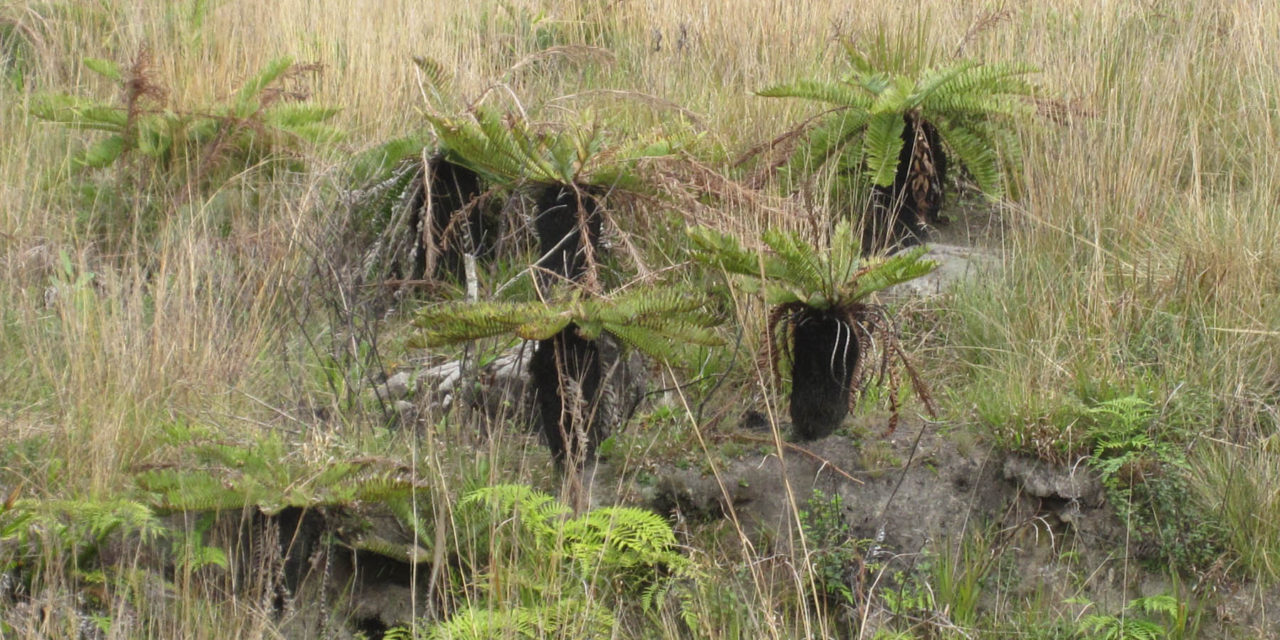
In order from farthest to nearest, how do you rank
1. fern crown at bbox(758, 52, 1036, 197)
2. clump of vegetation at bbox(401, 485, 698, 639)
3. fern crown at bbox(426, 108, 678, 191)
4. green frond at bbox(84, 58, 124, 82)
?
green frond at bbox(84, 58, 124, 82) → fern crown at bbox(758, 52, 1036, 197) → fern crown at bbox(426, 108, 678, 191) → clump of vegetation at bbox(401, 485, 698, 639)

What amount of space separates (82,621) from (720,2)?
5044 mm

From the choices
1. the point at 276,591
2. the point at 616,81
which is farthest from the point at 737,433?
the point at 616,81

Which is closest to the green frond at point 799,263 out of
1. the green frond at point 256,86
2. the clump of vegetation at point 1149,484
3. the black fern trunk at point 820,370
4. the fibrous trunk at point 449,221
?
the black fern trunk at point 820,370

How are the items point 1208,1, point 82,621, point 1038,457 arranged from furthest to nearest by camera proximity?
point 1208,1 → point 1038,457 → point 82,621

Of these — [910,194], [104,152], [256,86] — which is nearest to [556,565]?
[910,194]

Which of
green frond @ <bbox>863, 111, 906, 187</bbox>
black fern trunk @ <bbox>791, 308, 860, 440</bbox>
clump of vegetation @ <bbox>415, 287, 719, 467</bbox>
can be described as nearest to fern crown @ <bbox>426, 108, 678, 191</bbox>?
clump of vegetation @ <bbox>415, 287, 719, 467</bbox>

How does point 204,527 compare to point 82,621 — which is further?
point 204,527

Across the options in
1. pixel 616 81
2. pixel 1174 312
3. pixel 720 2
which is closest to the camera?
pixel 1174 312

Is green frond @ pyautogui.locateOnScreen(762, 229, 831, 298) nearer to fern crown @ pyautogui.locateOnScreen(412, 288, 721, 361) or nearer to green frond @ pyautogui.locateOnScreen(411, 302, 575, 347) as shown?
fern crown @ pyautogui.locateOnScreen(412, 288, 721, 361)

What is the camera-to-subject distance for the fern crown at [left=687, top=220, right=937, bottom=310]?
3328 mm

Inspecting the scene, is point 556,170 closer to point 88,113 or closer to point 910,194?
point 910,194

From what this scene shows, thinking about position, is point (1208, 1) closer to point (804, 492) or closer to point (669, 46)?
point (669, 46)

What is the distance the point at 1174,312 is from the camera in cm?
405

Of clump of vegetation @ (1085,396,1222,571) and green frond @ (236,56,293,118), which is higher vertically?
green frond @ (236,56,293,118)
